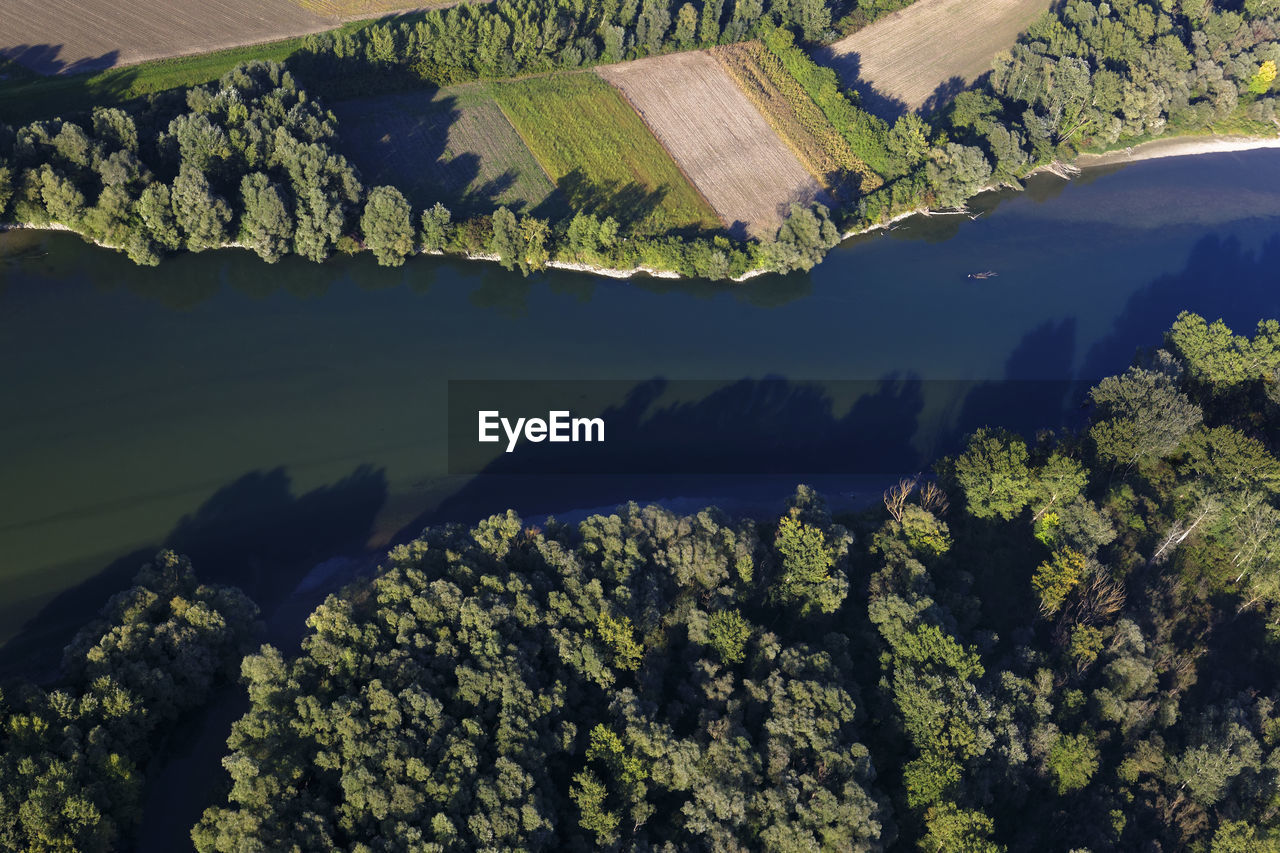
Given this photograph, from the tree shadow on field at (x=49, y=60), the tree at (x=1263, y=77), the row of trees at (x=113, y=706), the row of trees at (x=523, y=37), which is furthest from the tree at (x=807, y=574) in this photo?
the tree at (x=1263, y=77)

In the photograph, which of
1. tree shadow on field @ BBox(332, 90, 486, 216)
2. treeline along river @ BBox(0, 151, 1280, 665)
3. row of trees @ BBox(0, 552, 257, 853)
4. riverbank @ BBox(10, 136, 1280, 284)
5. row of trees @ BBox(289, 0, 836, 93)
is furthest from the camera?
row of trees @ BBox(289, 0, 836, 93)

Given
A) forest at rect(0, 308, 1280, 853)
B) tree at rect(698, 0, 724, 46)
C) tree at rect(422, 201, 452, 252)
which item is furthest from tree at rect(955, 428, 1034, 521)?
tree at rect(698, 0, 724, 46)

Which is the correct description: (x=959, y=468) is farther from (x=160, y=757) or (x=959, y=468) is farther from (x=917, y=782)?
(x=160, y=757)

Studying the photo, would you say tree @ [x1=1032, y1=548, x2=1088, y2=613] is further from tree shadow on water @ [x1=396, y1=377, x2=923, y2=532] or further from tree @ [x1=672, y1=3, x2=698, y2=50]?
tree @ [x1=672, y1=3, x2=698, y2=50]

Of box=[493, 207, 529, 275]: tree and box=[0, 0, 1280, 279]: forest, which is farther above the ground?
box=[0, 0, 1280, 279]: forest

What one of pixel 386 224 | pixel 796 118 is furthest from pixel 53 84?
pixel 796 118

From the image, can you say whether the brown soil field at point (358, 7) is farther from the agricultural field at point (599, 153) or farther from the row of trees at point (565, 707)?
the row of trees at point (565, 707)

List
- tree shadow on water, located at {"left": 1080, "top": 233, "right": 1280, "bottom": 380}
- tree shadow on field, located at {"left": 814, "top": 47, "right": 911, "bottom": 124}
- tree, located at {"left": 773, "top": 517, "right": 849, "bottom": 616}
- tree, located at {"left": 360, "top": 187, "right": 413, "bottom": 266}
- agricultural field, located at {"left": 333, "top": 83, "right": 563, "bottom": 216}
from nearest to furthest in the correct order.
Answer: tree, located at {"left": 773, "top": 517, "right": 849, "bottom": 616}
tree, located at {"left": 360, "top": 187, "right": 413, "bottom": 266}
agricultural field, located at {"left": 333, "top": 83, "right": 563, "bottom": 216}
tree shadow on water, located at {"left": 1080, "top": 233, "right": 1280, "bottom": 380}
tree shadow on field, located at {"left": 814, "top": 47, "right": 911, "bottom": 124}
